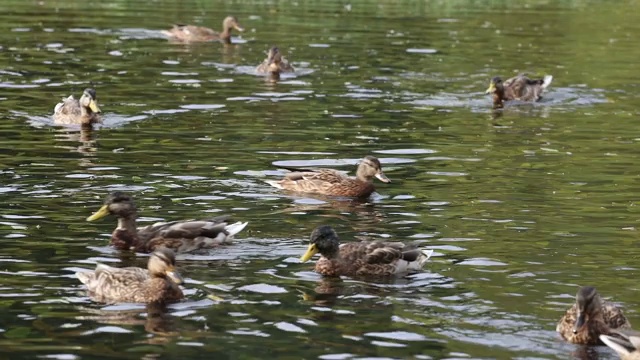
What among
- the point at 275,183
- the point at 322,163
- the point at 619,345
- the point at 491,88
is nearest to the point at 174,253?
the point at 619,345

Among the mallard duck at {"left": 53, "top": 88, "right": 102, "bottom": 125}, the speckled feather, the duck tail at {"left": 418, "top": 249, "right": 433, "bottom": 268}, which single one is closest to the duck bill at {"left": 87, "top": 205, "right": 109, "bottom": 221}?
the duck tail at {"left": 418, "top": 249, "right": 433, "bottom": 268}

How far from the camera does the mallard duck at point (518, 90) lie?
34.8 meters

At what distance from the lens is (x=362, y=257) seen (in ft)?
60.5

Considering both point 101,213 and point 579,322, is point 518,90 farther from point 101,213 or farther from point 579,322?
point 579,322

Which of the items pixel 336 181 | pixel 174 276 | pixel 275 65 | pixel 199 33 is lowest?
pixel 336 181

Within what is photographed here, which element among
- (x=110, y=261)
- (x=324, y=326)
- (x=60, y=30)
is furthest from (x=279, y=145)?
(x=60, y=30)

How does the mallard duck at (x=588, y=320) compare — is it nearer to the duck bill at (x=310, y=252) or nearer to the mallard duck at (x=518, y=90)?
the duck bill at (x=310, y=252)

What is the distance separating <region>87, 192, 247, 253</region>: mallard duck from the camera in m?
19.4

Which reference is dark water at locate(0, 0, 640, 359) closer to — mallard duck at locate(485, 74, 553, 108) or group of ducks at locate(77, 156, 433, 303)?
group of ducks at locate(77, 156, 433, 303)

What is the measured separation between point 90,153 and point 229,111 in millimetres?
5791

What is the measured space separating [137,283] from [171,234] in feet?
8.76

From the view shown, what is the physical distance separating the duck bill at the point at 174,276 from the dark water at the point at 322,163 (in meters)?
0.27

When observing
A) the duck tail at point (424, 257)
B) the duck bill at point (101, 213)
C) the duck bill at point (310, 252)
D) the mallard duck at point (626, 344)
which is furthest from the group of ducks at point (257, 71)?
the mallard duck at point (626, 344)

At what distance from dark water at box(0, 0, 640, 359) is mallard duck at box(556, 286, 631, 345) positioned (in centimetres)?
16
